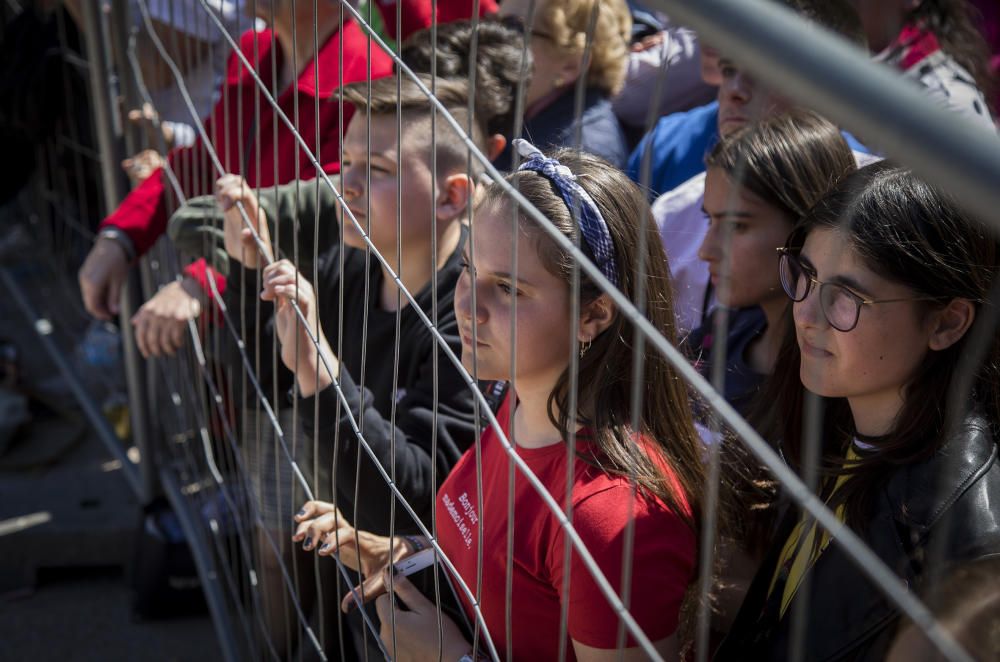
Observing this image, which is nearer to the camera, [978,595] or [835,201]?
[978,595]

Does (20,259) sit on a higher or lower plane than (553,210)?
lower

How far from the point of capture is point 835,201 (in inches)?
49.3

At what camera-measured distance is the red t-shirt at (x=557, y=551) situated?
1145mm

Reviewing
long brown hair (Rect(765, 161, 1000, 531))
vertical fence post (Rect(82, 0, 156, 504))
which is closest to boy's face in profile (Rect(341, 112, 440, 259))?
long brown hair (Rect(765, 161, 1000, 531))

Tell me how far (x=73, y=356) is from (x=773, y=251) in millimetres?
2927

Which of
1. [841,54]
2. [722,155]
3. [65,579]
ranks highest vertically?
[841,54]

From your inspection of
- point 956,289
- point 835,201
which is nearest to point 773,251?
point 835,201

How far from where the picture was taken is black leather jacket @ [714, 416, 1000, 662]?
3.32ft

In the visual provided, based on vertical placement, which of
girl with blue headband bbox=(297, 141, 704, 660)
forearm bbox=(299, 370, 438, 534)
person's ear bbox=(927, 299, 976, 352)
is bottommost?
forearm bbox=(299, 370, 438, 534)

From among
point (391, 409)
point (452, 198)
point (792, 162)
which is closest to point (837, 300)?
point (792, 162)

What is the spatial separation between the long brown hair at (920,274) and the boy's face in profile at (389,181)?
808 millimetres

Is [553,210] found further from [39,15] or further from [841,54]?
[39,15]

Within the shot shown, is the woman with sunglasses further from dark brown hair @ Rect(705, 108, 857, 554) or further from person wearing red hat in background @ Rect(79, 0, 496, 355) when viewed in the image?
person wearing red hat in background @ Rect(79, 0, 496, 355)

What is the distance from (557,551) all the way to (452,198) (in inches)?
31.5
